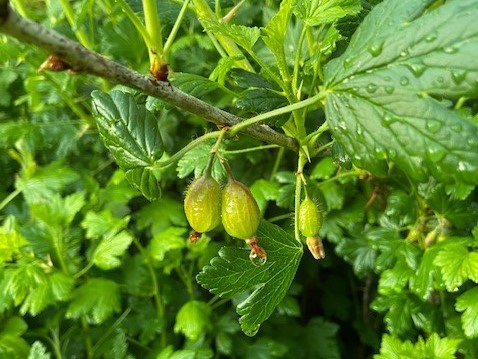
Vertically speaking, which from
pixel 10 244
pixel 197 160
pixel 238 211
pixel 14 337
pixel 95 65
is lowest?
pixel 14 337

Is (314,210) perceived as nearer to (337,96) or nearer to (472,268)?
(337,96)

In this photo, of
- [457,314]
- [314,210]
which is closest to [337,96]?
[314,210]

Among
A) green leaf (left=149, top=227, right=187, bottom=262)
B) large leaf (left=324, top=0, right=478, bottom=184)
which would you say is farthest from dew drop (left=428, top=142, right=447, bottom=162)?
green leaf (left=149, top=227, right=187, bottom=262)

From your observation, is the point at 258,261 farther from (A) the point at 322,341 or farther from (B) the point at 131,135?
(A) the point at 322,341

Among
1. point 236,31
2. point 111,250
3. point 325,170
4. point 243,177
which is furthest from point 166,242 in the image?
point 236,31

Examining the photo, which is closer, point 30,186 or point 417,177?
point 417,177
